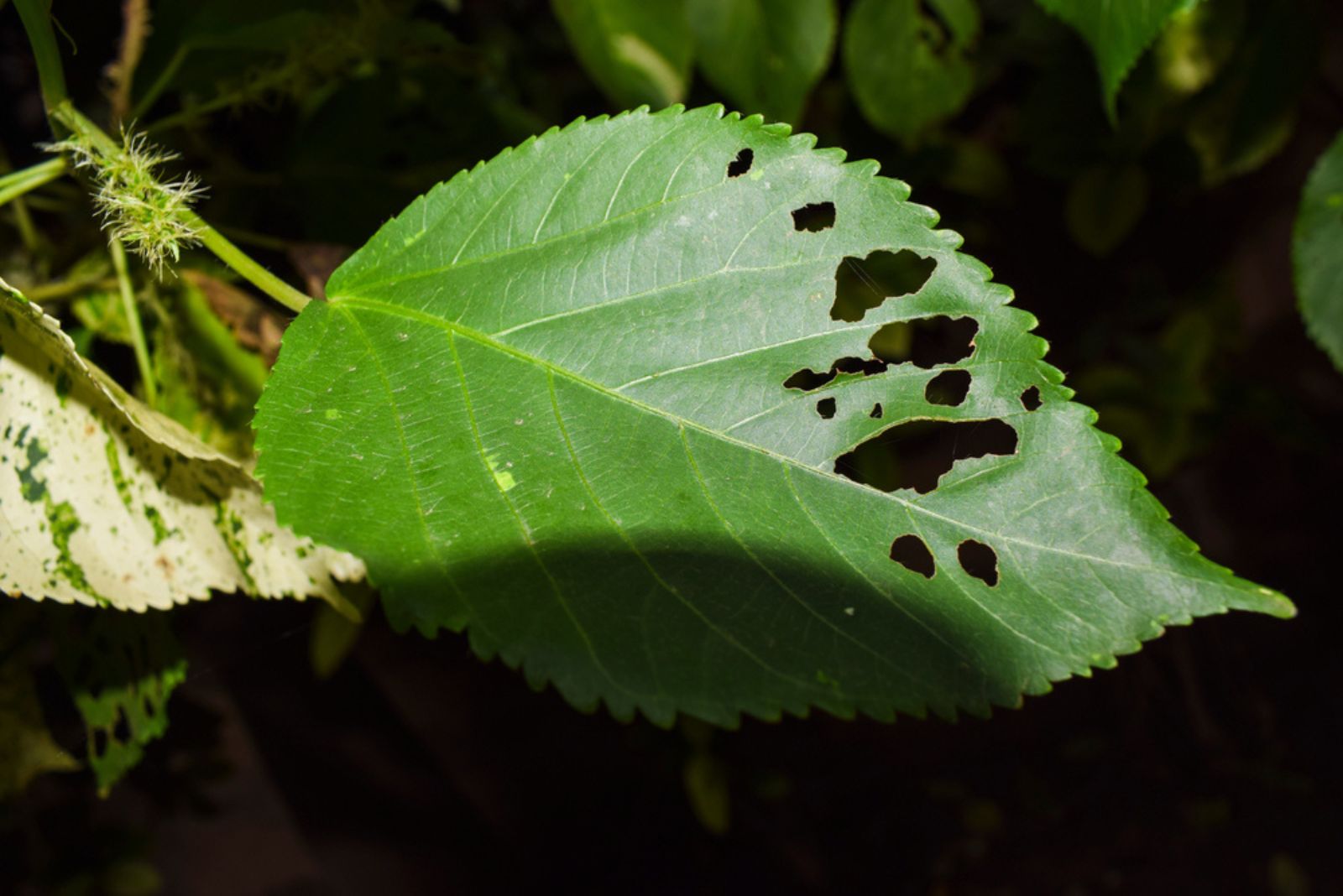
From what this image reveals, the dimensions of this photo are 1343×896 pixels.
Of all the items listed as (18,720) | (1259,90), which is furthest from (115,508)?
(1259,90)

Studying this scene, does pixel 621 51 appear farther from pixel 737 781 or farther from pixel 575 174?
pixel 737 781

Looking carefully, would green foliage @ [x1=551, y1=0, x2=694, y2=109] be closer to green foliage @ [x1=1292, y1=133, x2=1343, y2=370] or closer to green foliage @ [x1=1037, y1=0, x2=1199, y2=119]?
green foliage @ [x1=1037, y1=0, x2=1199, y2=119]

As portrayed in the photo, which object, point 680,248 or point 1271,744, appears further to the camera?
point 1271,744

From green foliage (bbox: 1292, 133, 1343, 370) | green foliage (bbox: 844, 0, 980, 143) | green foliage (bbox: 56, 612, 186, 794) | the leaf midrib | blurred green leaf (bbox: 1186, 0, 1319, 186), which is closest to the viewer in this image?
the leaf midrib

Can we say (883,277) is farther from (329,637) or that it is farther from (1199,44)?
(329,637)

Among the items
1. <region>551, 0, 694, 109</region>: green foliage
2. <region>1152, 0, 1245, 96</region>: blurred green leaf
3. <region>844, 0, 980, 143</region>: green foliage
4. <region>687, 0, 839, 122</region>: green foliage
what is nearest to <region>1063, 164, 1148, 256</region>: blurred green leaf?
<region>1152, 0, 1245, 96</region>: blurred green leaf

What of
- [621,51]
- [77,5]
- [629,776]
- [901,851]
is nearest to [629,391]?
[621,51]

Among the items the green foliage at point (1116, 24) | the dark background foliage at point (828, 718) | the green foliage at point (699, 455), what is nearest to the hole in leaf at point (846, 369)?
the green foliage at point (699, 455)
